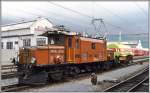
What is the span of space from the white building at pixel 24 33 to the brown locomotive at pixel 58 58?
731 inches

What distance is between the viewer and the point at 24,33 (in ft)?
132

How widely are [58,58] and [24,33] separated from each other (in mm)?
24946

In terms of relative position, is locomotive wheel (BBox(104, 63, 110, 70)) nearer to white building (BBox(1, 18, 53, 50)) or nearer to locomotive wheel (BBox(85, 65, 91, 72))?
locomotive wheel (BBox(85, 65, 91, 72))

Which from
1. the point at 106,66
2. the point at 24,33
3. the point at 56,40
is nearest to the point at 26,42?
the point at 24,33

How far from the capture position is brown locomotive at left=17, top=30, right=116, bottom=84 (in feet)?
48.6

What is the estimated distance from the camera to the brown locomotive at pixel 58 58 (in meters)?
14.8

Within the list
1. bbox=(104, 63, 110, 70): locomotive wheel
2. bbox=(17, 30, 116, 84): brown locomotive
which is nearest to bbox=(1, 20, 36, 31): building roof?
bbox=(104, 63, 110, 70): locomotive wheel

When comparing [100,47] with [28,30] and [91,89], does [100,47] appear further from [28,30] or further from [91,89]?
[28,30]

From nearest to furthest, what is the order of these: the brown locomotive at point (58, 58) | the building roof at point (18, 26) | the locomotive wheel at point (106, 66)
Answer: the brown locomotive at point (58, 58) < the locomotive wheel at point (106, 66) < the building roof at point (18, 26)

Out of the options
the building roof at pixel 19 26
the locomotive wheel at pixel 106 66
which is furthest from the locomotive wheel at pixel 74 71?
the building roof at pixel 19 26

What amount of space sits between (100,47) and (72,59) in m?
5.67

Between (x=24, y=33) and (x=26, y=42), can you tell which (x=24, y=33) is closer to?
(x=24, y=33)

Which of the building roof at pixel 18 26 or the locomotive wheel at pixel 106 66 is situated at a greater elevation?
the building roof at pixel 18 26

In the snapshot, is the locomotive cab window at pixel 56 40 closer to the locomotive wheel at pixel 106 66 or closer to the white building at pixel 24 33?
the locomotive wheel at pixel 106 66
